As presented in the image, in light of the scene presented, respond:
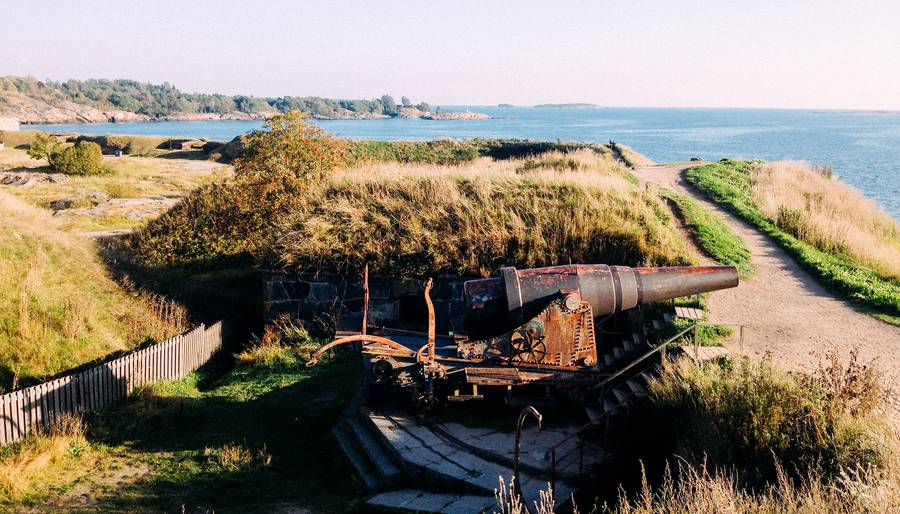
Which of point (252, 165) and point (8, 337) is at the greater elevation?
point (252, 165)

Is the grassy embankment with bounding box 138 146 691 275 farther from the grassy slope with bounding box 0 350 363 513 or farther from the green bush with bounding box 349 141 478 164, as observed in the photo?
the green bush with bounding box 349 141 478 164

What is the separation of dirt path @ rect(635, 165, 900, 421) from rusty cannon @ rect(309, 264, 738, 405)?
187cm

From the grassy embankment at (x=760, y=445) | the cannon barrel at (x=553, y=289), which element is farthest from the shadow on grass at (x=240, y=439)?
the grassy embankment at (x=760, y=445)

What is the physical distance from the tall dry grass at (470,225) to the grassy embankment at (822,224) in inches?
113

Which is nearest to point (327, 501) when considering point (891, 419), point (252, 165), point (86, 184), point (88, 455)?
point (88, 455)

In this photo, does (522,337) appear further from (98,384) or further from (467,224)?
(98,384)

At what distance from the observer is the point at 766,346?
9430 mm

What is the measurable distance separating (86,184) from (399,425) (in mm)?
30190

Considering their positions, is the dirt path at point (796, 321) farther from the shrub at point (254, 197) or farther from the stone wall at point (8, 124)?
the stone wall at point (8, 124)

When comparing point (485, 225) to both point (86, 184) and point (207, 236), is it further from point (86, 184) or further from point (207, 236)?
point (86, 184)

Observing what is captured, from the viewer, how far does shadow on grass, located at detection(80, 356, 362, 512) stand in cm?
802

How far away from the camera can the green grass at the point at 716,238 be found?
43.8 feet

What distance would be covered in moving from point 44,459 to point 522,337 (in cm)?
591

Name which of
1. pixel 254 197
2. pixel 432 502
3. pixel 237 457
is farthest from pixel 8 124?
pixel 432 502
